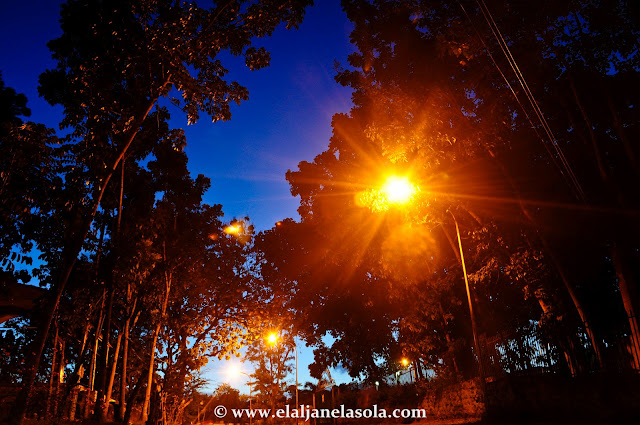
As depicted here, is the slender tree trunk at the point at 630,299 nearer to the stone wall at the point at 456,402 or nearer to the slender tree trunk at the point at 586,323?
the slender tree trunk at the point at 586,323

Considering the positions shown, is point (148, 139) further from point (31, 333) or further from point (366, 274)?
point (366, 274)

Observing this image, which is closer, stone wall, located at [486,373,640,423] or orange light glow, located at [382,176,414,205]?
stone wall, located at [486,373,640,423]

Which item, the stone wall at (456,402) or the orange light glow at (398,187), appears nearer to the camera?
the orange light glow at (398,187)

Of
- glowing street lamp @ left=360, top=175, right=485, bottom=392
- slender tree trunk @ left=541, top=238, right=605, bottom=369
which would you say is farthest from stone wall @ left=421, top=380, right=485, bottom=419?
slender tree trunk @ left=541, top=238, right=605, bottom=369

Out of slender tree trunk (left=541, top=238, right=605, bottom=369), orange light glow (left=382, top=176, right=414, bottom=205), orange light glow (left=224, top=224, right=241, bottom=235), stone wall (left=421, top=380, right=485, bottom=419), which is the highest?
orange light glow (left=224, top=224, right=241, bottom=235)

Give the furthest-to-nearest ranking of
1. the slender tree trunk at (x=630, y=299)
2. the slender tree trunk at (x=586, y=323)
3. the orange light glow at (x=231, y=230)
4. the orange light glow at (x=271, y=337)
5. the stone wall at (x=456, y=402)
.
Answer: the orange light glow at (x=231, y=230) < the orange light glow at (x=271, y=337) < the stone wall at (x=456, y=402) < the slender tree trunk at (x=586, y=323) < the slender tree trunk at (x=630, y=299)

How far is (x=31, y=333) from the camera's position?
57.2 feet

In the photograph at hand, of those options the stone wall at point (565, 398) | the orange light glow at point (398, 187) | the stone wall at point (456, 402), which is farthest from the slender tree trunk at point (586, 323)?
the stone wall at point (456, 402)

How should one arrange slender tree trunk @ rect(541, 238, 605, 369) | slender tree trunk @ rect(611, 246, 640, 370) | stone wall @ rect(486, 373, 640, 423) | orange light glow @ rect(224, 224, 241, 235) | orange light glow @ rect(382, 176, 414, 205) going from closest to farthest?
1. stone wall @ rect(486, 373, 640, 423)
2. slender tree trunk @ rect(611, 246, 640, 370)
3. slender tree trunk @ rect(541, 238, 605, 369)
4. orange light glow @ rect(382, 176, 414, 205)
5. orange light glow @ rect(224, 224, 241, 235)

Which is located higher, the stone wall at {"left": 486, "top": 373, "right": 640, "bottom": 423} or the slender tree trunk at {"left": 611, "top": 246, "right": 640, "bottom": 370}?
the slender tree trunk at {"left": 611, "top": 246, "right": 640, "bottom": 370}

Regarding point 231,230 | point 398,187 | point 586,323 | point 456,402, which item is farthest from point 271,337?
point 586,323

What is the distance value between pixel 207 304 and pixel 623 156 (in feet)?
66.7

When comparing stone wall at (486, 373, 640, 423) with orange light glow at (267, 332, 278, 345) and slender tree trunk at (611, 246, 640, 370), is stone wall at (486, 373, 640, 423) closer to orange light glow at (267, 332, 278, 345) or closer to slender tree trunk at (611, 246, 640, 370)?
slender tree trunk at (611, 246, 640, 370)

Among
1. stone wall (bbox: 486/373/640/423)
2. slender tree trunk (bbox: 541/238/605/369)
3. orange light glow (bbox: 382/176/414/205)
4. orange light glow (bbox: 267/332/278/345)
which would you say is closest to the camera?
stone wall (bbox: 486/373/640/423)
